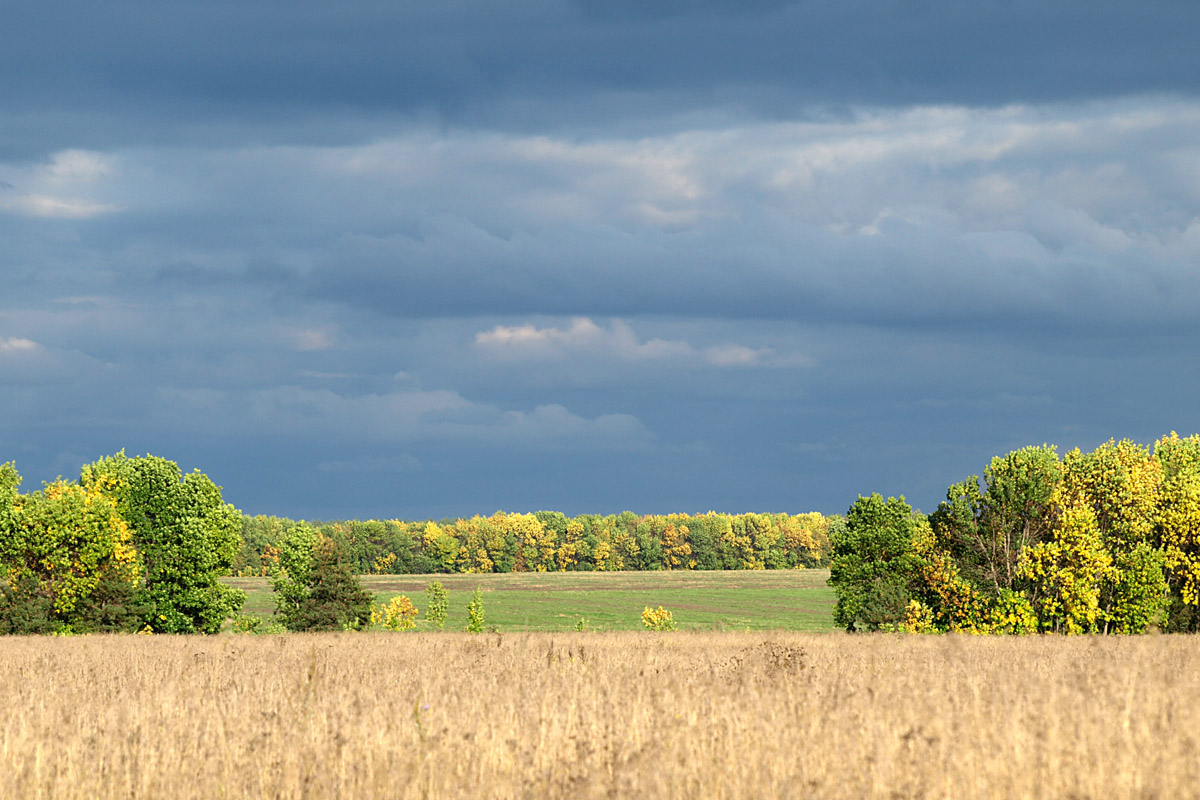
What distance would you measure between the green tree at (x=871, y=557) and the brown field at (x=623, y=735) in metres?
53.8

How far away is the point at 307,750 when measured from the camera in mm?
9516

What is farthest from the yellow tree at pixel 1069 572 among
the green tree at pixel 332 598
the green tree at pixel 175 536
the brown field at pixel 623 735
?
the green tree at pixel 175 536

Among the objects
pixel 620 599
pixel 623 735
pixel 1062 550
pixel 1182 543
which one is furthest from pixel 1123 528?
pixel 620 599

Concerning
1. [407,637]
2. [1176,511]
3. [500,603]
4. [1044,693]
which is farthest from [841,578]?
[500,603]

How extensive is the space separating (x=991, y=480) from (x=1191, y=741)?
44.0m

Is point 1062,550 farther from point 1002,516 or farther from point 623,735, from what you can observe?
point 623,735

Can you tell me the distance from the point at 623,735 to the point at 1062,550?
43783 millimetres

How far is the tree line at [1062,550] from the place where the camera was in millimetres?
47281

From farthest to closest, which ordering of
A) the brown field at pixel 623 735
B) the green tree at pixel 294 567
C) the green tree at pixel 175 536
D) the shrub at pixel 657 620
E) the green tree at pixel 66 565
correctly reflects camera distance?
1. the shrub at pixel 657 620
2. the green tree at pixel 294 567
3. the green tree at pixel 175 536
4. the green tree at pixel 66 565
5. the brown field at pixel 623 735

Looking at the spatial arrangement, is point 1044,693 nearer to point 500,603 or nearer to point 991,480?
point 991,480

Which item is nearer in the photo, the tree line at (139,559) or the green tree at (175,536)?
the tree line at (139,559)

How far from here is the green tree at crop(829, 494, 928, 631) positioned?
219 ft

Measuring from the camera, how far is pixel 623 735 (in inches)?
382

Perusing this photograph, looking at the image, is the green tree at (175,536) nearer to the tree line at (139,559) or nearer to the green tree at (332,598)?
the tree line at (139,559)
